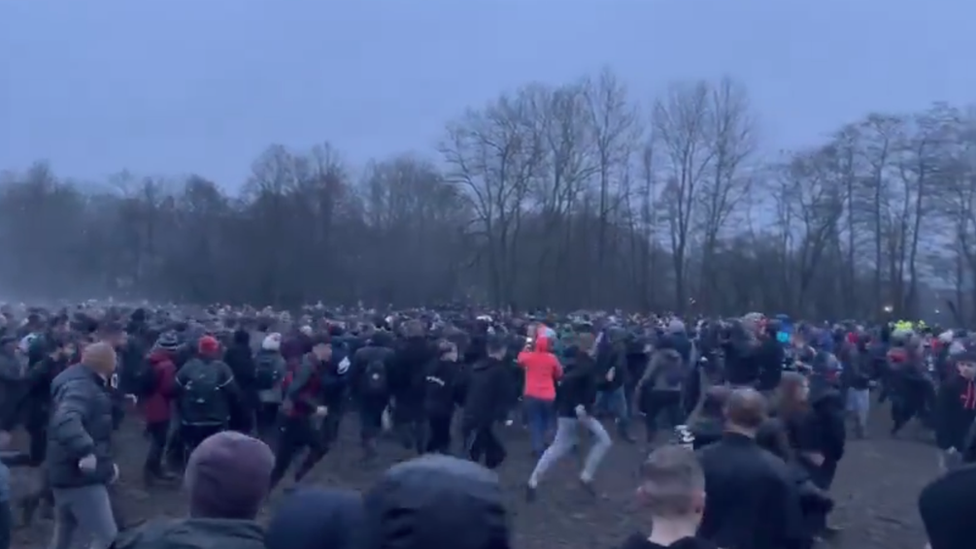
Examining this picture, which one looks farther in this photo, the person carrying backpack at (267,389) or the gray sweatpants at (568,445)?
the person carrying backpack at (267,389)

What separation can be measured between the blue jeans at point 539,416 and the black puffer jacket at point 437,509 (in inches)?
451

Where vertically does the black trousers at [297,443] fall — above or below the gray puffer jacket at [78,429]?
below

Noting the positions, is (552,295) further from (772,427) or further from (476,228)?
(772,427)

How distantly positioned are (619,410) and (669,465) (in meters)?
14.0

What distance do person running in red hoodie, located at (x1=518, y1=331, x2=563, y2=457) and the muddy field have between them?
1.95ft

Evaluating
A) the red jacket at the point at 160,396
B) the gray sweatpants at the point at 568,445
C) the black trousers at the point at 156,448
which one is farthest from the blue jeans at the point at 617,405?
the red jacket at the point at 160,396

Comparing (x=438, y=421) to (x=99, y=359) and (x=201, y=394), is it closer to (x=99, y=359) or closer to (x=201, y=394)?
(x=201, y=394)

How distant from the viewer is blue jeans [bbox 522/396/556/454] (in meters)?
14.2

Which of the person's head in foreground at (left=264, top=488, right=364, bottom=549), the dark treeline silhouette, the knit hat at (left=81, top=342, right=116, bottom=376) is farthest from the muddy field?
the dark treeline silhouette

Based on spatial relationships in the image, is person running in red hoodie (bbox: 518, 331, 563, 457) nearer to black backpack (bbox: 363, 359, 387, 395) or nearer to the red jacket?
black backpack (bbox: 363, 359, 387, 395)

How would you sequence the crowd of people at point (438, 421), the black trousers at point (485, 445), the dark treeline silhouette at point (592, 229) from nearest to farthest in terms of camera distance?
1. the crowd of people at point (438, 421)
2. the black trousers at point (485, 445)
3. the dark treeline silhouette at point (592, 229)

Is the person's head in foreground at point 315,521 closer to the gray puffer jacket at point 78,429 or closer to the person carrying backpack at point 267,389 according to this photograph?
the gray puffer jacket at point 78,429

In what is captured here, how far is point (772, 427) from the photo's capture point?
6.91 m

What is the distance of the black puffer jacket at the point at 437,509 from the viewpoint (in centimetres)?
253
